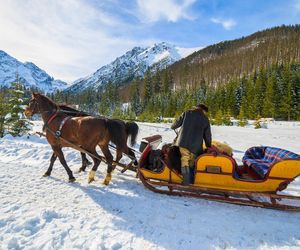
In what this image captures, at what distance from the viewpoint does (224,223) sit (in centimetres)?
470

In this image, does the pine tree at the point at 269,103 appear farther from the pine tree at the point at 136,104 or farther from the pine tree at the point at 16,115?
the pine tree at the point at 136,104

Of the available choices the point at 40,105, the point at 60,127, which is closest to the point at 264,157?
the point at 60,127

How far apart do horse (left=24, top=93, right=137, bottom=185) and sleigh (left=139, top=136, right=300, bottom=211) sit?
4.30 feet

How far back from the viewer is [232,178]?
5.39m

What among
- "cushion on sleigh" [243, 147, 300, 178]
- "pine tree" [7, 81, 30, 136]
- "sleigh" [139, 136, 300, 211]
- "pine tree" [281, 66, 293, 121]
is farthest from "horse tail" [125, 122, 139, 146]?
"pine tree" [281, 66, 293, 121]

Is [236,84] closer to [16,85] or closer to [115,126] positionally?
[16,85]

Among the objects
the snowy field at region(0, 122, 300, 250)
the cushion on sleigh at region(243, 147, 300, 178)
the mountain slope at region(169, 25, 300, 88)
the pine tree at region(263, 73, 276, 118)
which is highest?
the mountain slope at region(169, 25, 300, 88)

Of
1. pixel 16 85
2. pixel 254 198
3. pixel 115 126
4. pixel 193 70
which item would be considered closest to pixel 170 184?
pixel 254 198

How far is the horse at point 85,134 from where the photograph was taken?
7039 millimetres

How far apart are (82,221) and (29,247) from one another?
3.44 feet

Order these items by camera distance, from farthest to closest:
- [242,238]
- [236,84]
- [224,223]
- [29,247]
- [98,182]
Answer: [236,84] < [98,182] < [224,223] < [242,238] < [29,247]

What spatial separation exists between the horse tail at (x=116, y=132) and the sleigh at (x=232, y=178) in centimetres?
128

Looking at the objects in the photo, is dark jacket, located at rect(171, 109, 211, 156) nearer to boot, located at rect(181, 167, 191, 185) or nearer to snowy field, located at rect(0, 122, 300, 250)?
boot, located at rect(181, 167, 191, 185)

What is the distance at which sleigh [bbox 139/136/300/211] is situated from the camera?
5.12m
